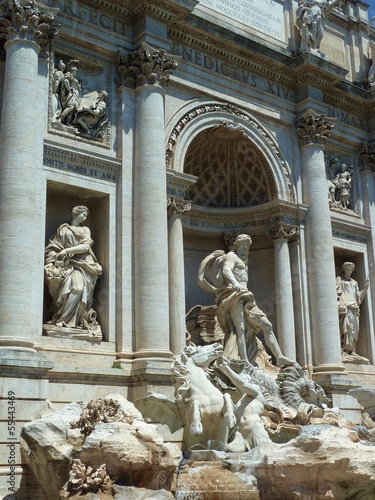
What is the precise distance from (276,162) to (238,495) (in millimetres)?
12113

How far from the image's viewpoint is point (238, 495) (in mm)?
11328

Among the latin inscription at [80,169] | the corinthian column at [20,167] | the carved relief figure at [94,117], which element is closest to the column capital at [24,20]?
the corinthian column at [20,167]

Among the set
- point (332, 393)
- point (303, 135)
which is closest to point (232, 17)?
point (303, 135)

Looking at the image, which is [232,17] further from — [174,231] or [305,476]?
[305,476]

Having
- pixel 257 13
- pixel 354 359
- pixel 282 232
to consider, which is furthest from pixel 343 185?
pixel 257 13

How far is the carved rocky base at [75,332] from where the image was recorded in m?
15.6

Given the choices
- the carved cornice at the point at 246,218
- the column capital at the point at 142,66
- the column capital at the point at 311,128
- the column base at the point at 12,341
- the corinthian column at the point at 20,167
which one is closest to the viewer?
the column base at the point at 12,341

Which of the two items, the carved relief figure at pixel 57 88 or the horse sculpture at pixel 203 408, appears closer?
the horse sculpture at pixel 203 408

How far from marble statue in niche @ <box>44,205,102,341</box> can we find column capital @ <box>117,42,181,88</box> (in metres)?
3.71

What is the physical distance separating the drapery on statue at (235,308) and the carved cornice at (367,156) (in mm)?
6897

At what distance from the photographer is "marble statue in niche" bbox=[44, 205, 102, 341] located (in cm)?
1595

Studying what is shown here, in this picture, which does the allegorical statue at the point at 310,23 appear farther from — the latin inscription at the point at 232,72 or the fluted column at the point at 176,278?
the fluted column at the point at 176,278

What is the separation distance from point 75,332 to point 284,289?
7151mm

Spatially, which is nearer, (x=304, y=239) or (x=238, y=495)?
(x=238, y=495)
